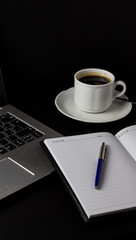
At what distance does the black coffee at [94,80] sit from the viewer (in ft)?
2.72

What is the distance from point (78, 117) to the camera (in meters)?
0.79

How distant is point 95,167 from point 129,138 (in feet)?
0.38

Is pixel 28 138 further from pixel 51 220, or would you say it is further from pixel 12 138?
pixel 51 220

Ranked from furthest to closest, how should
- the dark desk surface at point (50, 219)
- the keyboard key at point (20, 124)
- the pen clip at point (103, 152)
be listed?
the keyboard key at point (20, 124) < the pen clip at point (103, 152) < the dark desk surface at point (50, 219)

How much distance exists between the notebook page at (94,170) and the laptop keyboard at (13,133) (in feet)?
0.19

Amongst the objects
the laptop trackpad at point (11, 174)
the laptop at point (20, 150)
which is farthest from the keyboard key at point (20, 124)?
the laptop trackpad at point (11, 174)

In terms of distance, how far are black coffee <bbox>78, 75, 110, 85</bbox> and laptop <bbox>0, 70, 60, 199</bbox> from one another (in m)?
0.16

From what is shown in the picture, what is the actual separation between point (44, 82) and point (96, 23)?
209mm

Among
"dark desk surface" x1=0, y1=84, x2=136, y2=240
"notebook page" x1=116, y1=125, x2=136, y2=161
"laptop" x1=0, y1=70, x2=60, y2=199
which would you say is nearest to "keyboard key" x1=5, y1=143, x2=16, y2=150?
"laptop" x1=0, y1=70, x2=60, y2=199

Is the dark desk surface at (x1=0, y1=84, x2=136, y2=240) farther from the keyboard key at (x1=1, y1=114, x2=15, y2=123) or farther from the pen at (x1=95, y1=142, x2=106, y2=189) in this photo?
the keyboard key at (x1=1, y1=114, x2=15, y2=123)

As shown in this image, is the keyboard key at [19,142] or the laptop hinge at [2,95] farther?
the laptop hinge at [2,95]

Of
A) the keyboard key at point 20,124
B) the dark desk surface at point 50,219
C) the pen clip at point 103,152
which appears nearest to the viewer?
the dark desk surface at point 50,219

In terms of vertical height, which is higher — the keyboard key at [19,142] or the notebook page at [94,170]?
the keyboard key at [19,142]

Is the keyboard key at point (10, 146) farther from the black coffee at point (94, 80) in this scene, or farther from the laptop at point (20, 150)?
the black coffee at point (94, 80)
